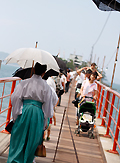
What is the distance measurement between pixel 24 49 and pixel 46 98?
963 mm

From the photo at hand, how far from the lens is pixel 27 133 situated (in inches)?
151

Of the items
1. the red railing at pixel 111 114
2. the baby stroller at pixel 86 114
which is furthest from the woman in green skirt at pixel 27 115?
the baby stroller at pixel 86 114

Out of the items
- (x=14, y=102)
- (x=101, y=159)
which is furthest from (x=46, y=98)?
(x=101, y=159)

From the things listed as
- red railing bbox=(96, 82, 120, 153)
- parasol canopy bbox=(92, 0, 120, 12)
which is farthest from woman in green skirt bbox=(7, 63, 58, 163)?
parasol canopy bbox=(92, 0, 120, 12)

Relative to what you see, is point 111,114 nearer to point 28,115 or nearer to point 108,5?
point 108,5

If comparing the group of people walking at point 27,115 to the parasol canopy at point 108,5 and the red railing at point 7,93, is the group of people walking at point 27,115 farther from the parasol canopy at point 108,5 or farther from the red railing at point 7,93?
the parasol canopy at point 108,5

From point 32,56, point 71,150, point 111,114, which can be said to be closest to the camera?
point 32,56

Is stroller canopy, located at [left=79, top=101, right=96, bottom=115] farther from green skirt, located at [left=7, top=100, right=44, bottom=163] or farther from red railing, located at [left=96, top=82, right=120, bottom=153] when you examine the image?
green skirt, located at [left=7, top=100, right=44, bottom=163]

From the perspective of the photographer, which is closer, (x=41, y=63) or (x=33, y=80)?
(x=33, y=80)

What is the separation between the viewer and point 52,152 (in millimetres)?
5688

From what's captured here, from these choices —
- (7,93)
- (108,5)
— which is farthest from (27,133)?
(108,5)

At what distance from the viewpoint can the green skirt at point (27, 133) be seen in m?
3.76

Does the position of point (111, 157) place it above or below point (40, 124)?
below

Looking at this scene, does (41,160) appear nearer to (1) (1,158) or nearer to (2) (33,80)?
(1) (1,158)
